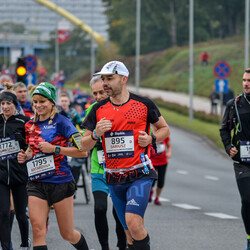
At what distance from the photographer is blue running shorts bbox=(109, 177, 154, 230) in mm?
6973

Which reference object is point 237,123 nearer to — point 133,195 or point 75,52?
point 133,195

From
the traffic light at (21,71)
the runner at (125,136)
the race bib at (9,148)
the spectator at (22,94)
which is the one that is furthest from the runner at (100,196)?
the traffic light at (21,71)

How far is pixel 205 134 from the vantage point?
107 ft

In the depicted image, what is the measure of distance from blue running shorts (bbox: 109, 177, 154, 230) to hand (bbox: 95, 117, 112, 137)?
556 millimetres

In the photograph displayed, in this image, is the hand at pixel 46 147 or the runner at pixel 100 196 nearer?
the hand at pixel 46 147

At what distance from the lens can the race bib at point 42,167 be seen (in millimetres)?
7246

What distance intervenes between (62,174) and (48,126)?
45 centimetres

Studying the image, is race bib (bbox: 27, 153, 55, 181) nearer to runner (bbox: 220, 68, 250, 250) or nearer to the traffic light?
runner (bbox: 220, 68, 250, 250)

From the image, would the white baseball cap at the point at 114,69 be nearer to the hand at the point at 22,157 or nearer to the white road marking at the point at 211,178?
the hand at the point at 22,157

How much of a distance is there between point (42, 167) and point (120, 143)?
0.75 m

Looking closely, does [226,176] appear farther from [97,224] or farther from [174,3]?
[174,3]

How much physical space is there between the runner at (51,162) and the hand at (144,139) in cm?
59

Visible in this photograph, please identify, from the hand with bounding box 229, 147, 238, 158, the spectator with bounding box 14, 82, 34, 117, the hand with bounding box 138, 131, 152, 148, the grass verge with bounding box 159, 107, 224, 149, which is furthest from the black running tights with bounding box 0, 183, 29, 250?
the grass verge with bounding box 159, 107, 224, 149

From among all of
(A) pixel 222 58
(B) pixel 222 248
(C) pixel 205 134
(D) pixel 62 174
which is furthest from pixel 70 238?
(A) pixel 222 58
